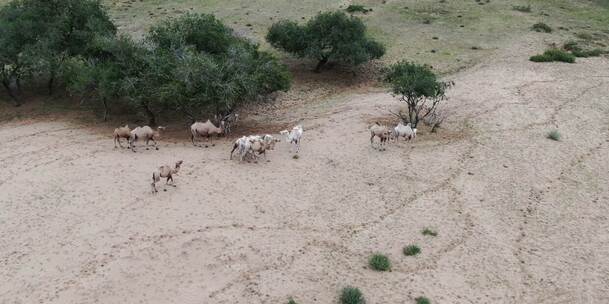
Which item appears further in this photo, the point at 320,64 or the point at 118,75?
the point at 320,64

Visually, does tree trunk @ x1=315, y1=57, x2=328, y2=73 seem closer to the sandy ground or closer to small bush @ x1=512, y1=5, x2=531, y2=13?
the sandy ground

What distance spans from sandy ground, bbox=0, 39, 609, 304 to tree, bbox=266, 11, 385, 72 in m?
10.0

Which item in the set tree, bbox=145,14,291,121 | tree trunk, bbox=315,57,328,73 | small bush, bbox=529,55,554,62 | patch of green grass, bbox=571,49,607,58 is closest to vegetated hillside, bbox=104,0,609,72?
small bush, bbox=529,55,554,62

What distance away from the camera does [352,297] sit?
68.4 ft

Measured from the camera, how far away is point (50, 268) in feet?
72.6

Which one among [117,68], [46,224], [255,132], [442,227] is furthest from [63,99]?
[442,227]

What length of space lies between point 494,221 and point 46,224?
2014 centimetres

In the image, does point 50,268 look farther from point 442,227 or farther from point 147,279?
point 442,227

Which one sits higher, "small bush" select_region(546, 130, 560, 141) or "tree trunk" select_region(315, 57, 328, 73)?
"tree trunk" select_region(315, 57, 328, 73)

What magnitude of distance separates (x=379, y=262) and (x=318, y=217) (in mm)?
4202

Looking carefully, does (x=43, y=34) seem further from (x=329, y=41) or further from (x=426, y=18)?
(x=426, y=18)

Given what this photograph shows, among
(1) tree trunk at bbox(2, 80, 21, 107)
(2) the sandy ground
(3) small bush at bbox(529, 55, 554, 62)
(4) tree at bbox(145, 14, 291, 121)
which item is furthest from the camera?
(3) small bush at bbox(529, 55, 554, 62)

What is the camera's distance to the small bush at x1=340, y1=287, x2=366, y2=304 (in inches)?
819

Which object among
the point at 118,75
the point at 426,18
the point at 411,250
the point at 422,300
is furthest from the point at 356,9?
the point at 422,300
